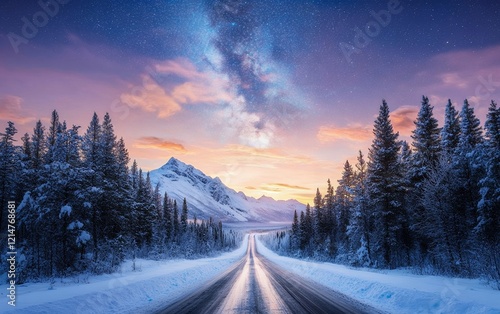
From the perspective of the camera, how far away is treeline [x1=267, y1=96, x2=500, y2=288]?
2320cm

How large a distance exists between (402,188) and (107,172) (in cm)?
2902

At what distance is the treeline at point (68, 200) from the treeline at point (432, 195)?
79.0 ft

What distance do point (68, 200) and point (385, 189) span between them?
90.7ft

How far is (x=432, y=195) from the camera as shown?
23547mm

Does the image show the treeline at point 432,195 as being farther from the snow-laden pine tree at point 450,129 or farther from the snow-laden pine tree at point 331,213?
the snow-laden pine tree at point 331,213

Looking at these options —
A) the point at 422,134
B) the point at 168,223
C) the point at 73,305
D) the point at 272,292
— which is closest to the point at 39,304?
the point at 73,305

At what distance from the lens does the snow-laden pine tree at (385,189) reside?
28314 millimetres

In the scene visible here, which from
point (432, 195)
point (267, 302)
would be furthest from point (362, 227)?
point (267, 302)

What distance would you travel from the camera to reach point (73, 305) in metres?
9.11

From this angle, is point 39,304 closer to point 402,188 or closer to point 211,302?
point 211,302

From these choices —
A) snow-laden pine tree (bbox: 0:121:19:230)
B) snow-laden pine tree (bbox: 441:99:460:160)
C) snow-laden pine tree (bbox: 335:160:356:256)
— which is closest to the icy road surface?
snow-laden pine tree (bbox: 441:99:460:160)

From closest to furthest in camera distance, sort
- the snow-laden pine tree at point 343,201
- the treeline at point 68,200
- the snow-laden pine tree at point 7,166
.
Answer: the treeline at point 68,200, the snow-laden pine tree at point 7,166, the snow-laden pine tree at point 343,201

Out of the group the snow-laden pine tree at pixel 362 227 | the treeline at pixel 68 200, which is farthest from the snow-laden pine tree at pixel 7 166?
the snow-laden pine tree at pixel 362 227

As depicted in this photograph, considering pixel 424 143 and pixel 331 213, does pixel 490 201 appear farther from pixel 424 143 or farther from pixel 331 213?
pixel 331 213
